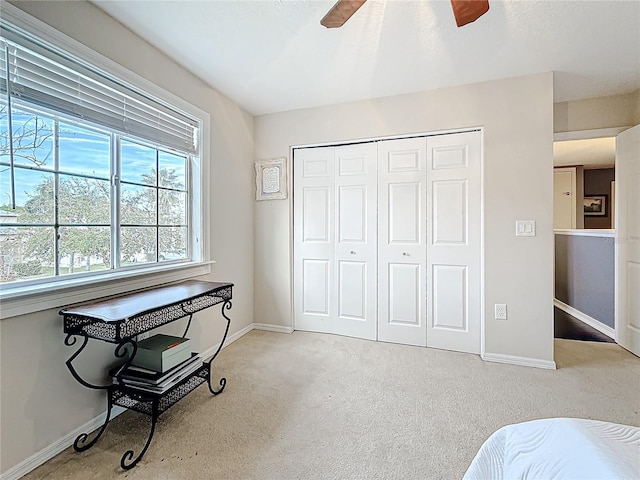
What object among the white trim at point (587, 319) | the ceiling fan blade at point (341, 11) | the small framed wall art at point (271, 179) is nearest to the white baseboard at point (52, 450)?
the small framed wall art at point (271, 179)

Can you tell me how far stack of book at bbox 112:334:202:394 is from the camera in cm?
166

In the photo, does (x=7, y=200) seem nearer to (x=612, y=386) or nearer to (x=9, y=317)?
(x=9, y=317)

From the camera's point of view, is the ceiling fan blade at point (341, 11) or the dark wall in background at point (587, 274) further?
the dark wall in background at point (587, 274)

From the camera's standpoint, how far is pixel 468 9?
54.5 inches

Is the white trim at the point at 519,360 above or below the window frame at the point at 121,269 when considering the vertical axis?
below

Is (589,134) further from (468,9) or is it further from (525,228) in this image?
(468,9)

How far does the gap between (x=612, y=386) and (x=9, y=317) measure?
3.57 m

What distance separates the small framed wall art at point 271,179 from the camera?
3260 mm

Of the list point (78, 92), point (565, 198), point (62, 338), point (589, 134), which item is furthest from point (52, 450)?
point (565, 198)

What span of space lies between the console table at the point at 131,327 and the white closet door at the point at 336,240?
1.40 meters

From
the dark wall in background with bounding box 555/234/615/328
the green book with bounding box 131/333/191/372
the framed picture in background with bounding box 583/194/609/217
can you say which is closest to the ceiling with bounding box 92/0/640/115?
the dark wall in background with bounding box 555/234/615/328

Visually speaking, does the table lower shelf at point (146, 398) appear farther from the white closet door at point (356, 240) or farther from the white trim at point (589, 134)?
the white trim at point (589, 134)

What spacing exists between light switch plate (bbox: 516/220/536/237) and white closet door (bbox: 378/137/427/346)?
0.74 metres

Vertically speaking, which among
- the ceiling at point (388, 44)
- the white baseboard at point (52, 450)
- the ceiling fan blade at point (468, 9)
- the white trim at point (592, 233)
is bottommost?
the white baseboard at point (52, 450)
